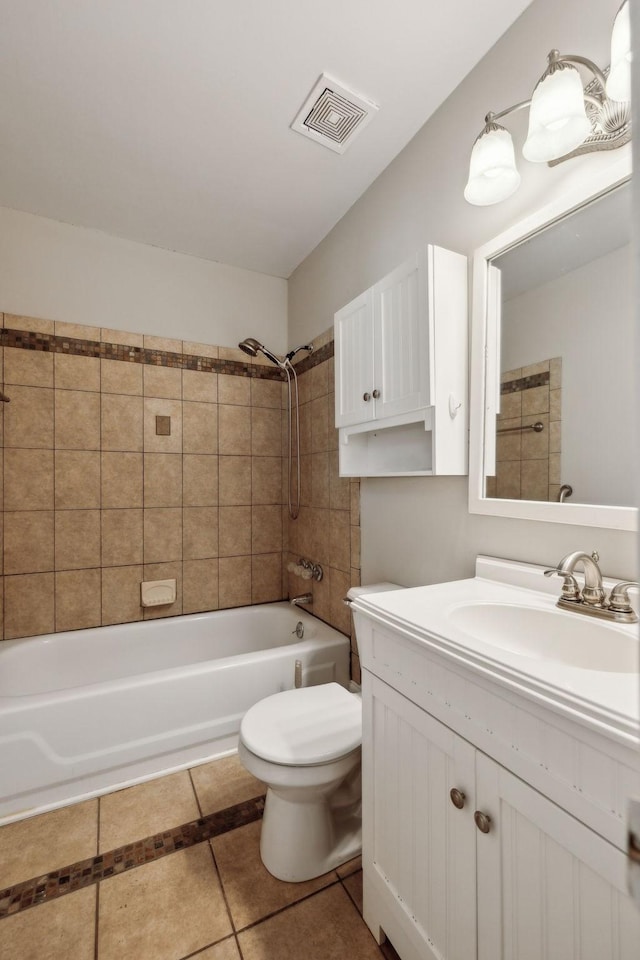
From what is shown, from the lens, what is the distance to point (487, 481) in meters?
1.37

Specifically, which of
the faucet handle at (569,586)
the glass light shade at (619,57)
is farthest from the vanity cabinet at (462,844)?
the glass light shade at (619,57)

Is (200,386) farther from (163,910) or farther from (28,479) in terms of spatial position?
(163,910)

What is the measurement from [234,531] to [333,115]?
6.62 feet

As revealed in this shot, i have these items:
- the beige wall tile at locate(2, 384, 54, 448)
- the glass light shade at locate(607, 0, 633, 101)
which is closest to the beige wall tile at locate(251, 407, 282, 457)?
the beige wall tile at locate(2, 384, 54, 448)

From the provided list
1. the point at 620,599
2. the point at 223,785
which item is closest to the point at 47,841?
the point at 223,785

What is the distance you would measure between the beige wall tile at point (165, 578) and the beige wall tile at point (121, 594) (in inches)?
1.6

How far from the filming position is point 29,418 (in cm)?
216

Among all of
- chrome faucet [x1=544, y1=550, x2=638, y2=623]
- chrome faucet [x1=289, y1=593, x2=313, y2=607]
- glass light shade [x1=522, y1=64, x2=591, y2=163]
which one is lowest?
chrome faucet [x1=289, y1=593, x2=313, y2=607]

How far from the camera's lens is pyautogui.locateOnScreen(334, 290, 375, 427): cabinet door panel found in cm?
166

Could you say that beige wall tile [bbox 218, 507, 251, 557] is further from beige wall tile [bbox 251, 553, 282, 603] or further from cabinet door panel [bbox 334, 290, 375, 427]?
cabinet door panel [bbox 334, 290, 375, 427]

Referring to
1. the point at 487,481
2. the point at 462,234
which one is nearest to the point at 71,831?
the point at 487,481

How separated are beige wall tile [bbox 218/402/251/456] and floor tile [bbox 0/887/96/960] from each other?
1.94 m

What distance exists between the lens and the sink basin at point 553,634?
90 cm

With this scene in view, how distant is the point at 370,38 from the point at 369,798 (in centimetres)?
214
